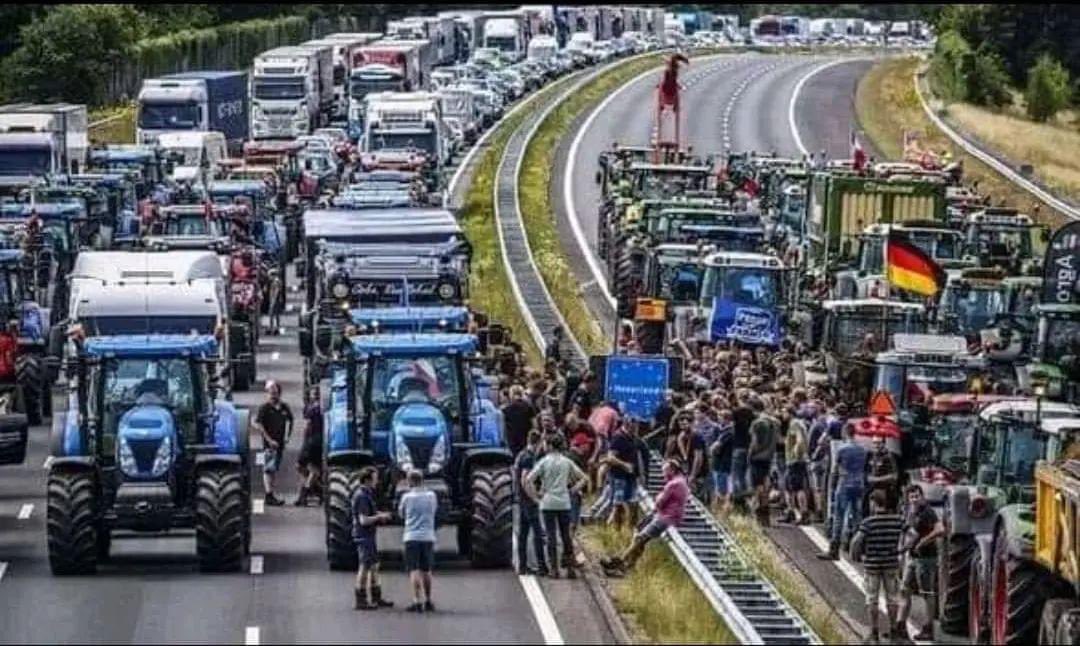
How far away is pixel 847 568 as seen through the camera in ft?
119

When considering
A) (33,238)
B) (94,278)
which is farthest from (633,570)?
(33,238)

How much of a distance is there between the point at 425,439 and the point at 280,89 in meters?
70.4

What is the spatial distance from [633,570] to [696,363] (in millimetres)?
11533

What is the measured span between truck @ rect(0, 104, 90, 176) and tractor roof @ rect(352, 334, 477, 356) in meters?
38.6

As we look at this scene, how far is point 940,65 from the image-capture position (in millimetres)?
129500

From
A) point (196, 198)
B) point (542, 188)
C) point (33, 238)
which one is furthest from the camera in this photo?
point (542, 188)

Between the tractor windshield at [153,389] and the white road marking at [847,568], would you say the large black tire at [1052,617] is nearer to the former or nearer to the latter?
the white road marking at [847,568]

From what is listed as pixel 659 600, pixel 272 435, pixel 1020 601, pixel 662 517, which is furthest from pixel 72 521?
pixel 1020 601

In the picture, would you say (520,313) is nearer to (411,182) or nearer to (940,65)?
(411,182)

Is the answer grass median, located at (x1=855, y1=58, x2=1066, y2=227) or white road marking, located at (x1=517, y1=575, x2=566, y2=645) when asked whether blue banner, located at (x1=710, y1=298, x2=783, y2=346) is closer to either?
white road marking, located at (x1=517, y1=575, x2=566, y2=645)

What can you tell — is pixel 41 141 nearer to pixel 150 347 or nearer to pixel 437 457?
pixel 150 347

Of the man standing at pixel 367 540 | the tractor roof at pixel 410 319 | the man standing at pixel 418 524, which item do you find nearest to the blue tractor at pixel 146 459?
the man standing at pixel 367 540

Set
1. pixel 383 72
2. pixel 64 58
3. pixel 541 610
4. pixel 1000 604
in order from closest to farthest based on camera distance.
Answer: pixel 1000 604
pixel 541 610
pixel 383 72
pixel 64 58

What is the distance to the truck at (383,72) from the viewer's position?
107938 millimetres
